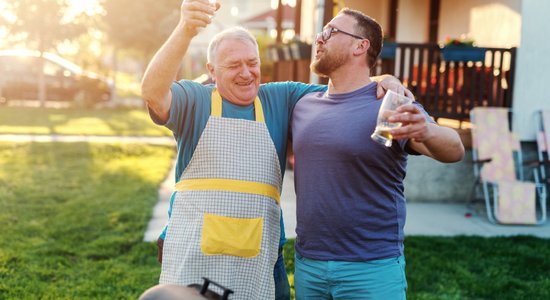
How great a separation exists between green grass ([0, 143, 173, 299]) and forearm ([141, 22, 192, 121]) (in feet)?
8.88

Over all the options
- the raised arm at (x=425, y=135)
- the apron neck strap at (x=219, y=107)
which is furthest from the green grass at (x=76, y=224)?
the raised arm at (x=425, y=135)

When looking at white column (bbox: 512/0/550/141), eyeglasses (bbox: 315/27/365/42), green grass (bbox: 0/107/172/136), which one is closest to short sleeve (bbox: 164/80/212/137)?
eyeglasses (bbox: 315/27/365/42)

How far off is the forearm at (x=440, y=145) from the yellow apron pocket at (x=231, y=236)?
0.68 m

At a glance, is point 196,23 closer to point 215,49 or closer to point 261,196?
point 215,49

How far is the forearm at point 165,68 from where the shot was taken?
2.61 m

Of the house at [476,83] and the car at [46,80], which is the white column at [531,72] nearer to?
the house at [476,83]

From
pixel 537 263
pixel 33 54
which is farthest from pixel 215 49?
pixel 33 54

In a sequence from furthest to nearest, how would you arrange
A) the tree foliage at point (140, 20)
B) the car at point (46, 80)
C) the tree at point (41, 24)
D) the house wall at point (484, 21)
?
the tree foliage at point (140, 20)
the car at point (46, 80)
the tree at point (41, 24)
the house wall at point (484, 21)

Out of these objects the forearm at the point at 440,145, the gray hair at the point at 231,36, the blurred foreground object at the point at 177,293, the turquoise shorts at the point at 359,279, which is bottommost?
the turquoise shorts at the point at 359,279

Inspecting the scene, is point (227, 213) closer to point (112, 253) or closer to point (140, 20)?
point (112, 253)

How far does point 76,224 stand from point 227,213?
473 centimetres

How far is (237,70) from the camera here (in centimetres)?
287

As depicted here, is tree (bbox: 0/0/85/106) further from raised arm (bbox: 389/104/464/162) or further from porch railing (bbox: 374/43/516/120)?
raised arm (bbox: 389/104/464/162)

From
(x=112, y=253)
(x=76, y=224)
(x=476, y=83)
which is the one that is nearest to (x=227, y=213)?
(x=112, y=253)
